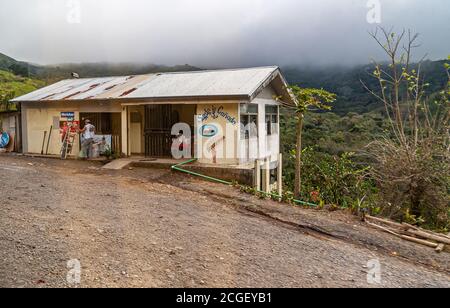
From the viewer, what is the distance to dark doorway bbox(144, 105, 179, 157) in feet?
44.2

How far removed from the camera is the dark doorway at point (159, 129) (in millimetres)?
13477

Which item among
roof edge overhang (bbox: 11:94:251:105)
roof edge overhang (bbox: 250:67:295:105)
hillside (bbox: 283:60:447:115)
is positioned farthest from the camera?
hillside (bbox: 283:60:447:115)

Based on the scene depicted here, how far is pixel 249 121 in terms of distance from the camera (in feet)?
43.3

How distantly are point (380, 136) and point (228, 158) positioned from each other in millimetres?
4655

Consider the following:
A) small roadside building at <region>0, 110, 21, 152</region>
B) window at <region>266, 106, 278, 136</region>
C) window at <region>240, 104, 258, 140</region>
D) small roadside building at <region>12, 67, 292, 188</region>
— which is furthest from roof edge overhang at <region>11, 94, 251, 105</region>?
small roadside building at <region>0, 110, 21, 152</region>

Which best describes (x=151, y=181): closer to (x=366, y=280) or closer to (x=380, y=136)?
(x=380, y=136)

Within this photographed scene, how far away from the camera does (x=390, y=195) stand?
30.4 feet

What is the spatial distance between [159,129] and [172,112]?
0.78 meters

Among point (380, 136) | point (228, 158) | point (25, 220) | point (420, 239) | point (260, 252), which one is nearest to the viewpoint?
point (260, 252)

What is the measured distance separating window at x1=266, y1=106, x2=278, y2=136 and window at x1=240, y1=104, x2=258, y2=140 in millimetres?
1556

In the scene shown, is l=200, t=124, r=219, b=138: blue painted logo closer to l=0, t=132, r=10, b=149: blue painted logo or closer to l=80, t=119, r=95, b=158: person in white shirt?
l=80, t=119, r=95, b=158: person in white shirt

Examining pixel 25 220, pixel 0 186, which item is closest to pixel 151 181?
pixel 0 186

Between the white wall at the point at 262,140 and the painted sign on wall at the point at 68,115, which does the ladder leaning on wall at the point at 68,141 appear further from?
the white wall at the point at 262,140

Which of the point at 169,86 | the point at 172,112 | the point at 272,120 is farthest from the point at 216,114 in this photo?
the point at 272,120
